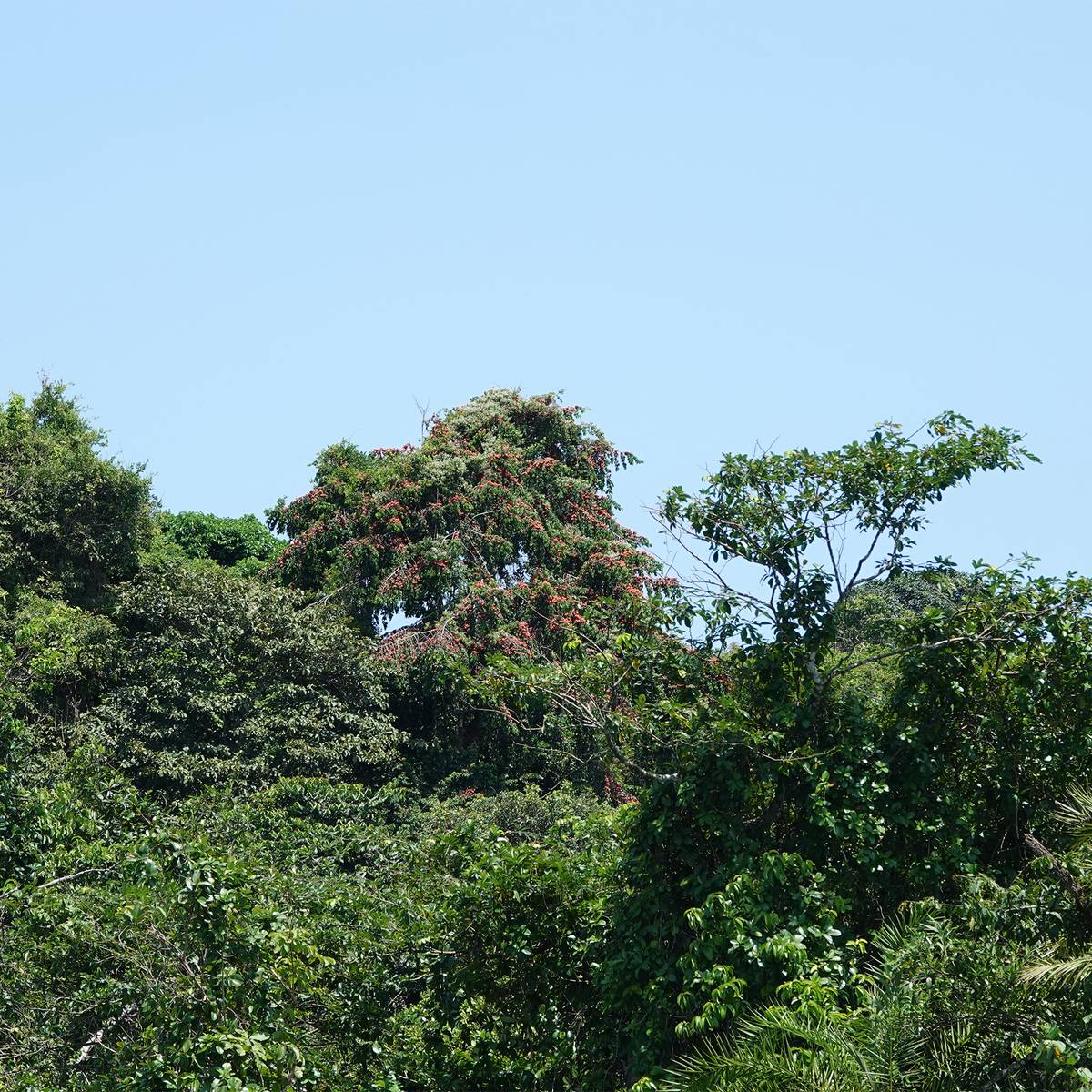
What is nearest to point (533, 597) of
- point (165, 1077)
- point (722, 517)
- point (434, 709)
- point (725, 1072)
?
point (434, 709)

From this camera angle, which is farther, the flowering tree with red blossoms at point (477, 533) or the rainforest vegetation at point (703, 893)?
the flowering tree with red blossoms at point (477, 533)

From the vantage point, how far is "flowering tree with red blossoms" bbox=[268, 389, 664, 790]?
21047mm

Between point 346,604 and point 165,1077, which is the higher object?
point 346,604

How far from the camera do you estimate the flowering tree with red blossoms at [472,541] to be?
829 inches

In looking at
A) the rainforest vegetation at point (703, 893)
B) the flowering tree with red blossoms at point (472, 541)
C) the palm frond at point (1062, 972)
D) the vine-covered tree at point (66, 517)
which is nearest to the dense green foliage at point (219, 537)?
the flowering tree with red blossoms at point (472, 541)

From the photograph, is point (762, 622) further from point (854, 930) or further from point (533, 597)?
point (533, 597)

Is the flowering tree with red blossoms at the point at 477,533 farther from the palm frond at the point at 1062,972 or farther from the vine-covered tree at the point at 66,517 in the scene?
the palm frond at the point at 1062,972

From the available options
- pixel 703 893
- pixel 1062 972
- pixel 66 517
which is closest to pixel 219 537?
pixel 66 517

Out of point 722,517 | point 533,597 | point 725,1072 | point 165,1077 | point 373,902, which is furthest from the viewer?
point 533,597

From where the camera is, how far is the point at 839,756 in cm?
942

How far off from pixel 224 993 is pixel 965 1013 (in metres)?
4.52

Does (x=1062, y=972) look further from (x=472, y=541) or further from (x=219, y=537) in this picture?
(x=219, y=537)

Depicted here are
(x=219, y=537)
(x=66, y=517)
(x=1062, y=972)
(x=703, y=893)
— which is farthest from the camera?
(x=219, y=537)

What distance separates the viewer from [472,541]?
22266 millimetres
